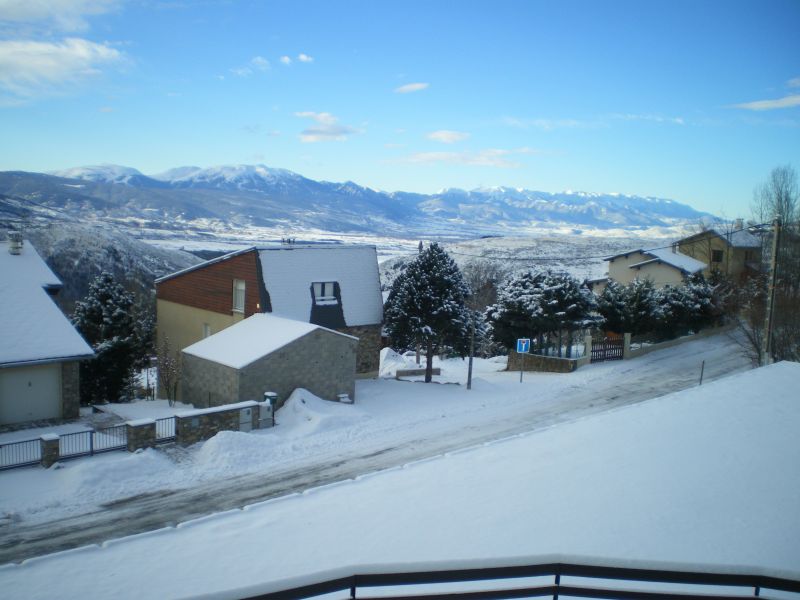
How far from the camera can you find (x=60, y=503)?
14.5 metres

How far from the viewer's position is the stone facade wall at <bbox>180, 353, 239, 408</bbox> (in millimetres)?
22156

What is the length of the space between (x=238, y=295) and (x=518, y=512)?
835 inches

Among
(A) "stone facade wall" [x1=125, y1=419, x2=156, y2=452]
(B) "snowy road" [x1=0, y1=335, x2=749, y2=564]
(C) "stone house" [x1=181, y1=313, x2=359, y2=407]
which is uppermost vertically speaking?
(C) "stone house" [x1=181, y1=313, x2=359, y2=407]

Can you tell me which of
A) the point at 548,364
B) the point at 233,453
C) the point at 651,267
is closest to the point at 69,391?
the point at 233,453

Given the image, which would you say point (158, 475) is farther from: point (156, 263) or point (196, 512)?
point (156, 263)

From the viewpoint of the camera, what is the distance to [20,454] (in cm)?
1666

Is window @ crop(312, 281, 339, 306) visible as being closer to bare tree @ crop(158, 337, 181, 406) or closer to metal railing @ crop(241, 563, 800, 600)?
bare tree @ crop(158, 337, 181, 406)

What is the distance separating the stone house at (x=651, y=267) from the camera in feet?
160

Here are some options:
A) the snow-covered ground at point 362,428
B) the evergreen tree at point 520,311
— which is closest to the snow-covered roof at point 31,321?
the snow-covered ground at point 362,428

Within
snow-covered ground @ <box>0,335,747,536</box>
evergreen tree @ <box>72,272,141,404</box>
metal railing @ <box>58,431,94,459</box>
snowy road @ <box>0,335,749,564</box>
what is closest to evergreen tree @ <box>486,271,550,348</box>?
snowy road @ <box>0,335,749,564</box>

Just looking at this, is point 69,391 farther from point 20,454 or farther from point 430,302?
point 430,302

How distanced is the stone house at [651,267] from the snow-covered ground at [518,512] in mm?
33077

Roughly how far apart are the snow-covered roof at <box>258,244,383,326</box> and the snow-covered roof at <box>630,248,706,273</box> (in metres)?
27.0

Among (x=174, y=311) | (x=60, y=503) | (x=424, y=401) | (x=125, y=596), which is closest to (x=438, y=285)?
(x=424, y=401)
